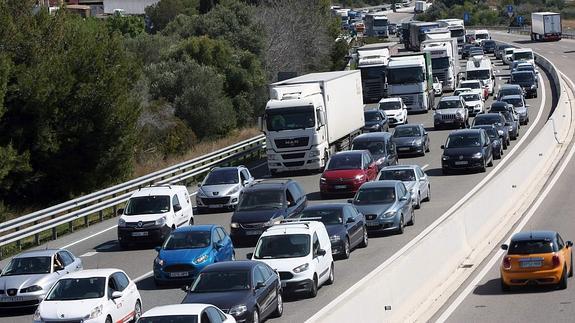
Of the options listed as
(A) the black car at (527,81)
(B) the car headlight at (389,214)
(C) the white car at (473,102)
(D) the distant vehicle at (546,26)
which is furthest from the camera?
(D) the distant vehicle at (546,26)

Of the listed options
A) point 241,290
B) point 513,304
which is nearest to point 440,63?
point 513,304

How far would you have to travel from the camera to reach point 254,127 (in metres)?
69.4

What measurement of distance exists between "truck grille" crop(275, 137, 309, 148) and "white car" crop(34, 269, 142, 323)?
23380 millimetres

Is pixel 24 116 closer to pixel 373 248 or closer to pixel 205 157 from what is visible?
pixel 205 157

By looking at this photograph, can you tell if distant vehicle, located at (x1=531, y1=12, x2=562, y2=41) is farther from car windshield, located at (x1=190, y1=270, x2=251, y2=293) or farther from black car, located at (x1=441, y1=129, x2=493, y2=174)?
car windshield, located at (x1=190, y1=270, x2=251, y2=293)

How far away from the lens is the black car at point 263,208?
31005 millimetres

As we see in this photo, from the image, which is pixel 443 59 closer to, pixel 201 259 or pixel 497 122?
pixel 497 122

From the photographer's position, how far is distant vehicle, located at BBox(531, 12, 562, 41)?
13138 cm

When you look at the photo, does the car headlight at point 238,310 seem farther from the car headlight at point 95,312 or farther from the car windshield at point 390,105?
the car windshield at point 390,105

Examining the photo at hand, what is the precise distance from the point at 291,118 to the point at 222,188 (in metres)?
7.76

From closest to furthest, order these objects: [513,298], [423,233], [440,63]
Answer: [513,298], [423,233], [440,63]

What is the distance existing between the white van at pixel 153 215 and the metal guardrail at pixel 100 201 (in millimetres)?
2962

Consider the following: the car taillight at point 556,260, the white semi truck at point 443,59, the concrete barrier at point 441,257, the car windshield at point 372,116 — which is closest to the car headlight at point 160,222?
the concrete barrier at point 441,257

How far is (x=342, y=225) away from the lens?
28562 millimetres
